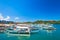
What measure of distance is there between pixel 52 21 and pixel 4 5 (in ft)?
5.02

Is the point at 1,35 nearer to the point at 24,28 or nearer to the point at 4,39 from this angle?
the point at 4,39

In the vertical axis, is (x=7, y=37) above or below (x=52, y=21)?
below

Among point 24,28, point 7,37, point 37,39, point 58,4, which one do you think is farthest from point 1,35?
point 58,4

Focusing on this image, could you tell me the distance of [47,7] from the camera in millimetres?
4191

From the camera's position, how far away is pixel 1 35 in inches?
172

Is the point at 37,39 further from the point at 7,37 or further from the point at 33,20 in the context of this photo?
the point at 7,37

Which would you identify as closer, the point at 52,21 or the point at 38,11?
the point at 38,11

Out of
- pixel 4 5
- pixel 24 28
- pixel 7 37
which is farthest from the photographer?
pixel 24 28

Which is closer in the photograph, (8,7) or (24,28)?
(8,7)

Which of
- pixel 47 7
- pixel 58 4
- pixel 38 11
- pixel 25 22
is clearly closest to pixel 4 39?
pixel 25 22

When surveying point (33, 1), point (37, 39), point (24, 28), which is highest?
point (33, 1)

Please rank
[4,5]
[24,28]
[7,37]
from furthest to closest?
[24,28] → [7,37] → [4,5]

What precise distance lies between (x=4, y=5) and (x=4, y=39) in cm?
95

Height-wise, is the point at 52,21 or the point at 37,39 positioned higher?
the point at 52,21
